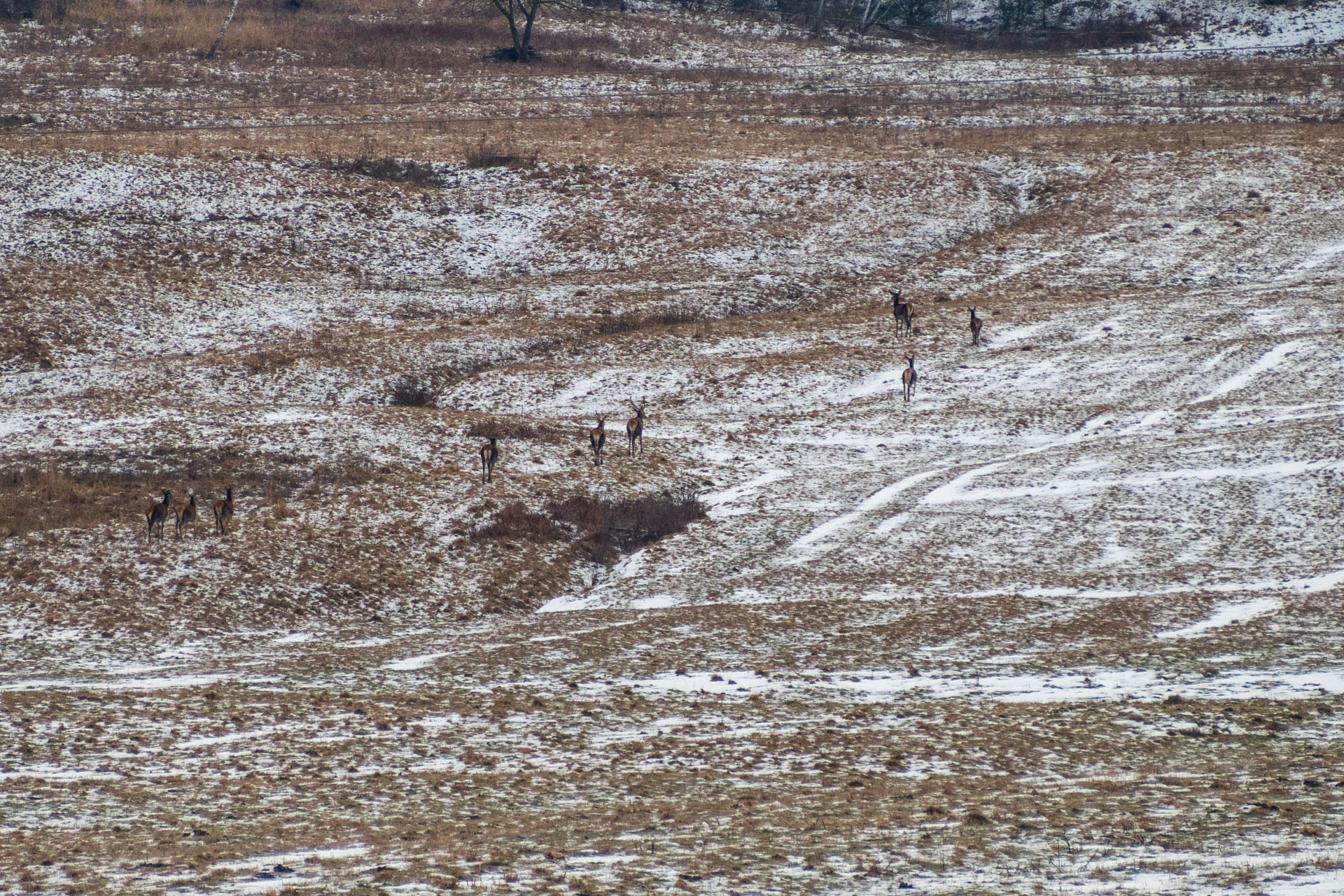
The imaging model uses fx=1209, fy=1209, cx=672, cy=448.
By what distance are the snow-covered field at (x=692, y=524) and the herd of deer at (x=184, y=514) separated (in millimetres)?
458

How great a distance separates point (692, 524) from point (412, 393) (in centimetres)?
1289

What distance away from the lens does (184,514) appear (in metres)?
23.0

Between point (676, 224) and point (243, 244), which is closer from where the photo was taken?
point (243, 244)

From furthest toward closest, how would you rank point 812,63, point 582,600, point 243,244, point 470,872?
point 812,63 → point 243,244 → point 582,600 → point 470,872

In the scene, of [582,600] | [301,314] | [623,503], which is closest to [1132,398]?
[623,503]

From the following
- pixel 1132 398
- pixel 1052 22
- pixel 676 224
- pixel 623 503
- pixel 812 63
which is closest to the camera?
pixel 623 503

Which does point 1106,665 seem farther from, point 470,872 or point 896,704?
point 470,872

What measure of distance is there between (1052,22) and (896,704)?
8327 centimetres

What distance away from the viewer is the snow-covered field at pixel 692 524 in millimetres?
11305

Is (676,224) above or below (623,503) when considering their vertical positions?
above

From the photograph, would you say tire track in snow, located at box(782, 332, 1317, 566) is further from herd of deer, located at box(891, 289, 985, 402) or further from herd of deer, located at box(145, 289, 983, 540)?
herd of deer, located at box(145, 289, 983, 540)

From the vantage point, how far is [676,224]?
5000cm

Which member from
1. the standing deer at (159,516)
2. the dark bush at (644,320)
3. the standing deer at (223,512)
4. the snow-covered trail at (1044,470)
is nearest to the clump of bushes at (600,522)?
the snow-covered trail at (1044,470)

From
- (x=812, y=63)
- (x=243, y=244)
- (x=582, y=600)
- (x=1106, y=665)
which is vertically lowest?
(x=582, y=600)
